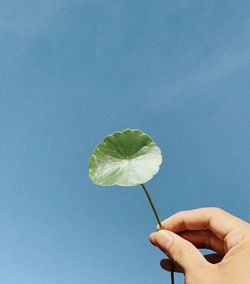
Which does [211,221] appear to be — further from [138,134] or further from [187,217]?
[138,134]

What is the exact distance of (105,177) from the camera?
1298mm

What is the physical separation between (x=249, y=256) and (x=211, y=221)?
1.34 ft

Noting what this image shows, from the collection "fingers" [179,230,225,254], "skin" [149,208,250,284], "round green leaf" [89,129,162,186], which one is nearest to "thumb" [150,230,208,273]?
"skin" [149,208,250,284]

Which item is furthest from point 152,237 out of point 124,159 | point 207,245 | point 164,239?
point 207,245

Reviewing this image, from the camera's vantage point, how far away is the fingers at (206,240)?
172 centimetres

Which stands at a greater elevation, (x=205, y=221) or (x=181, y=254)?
(x=205, y=221)

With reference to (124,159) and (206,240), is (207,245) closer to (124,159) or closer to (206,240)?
(206,240)

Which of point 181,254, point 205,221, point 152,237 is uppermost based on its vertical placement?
point 205,221

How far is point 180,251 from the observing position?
4.26ft

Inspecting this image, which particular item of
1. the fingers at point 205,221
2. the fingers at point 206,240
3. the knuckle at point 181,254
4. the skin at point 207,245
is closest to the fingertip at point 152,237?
the skin at point 207,245

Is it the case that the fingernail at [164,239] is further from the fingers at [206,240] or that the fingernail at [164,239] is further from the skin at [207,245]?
the fingers at [206,240]

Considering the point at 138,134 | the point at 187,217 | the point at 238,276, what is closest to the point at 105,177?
the point at 138,134

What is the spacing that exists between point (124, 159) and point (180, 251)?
1.15ft

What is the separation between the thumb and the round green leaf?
0.76 ft
